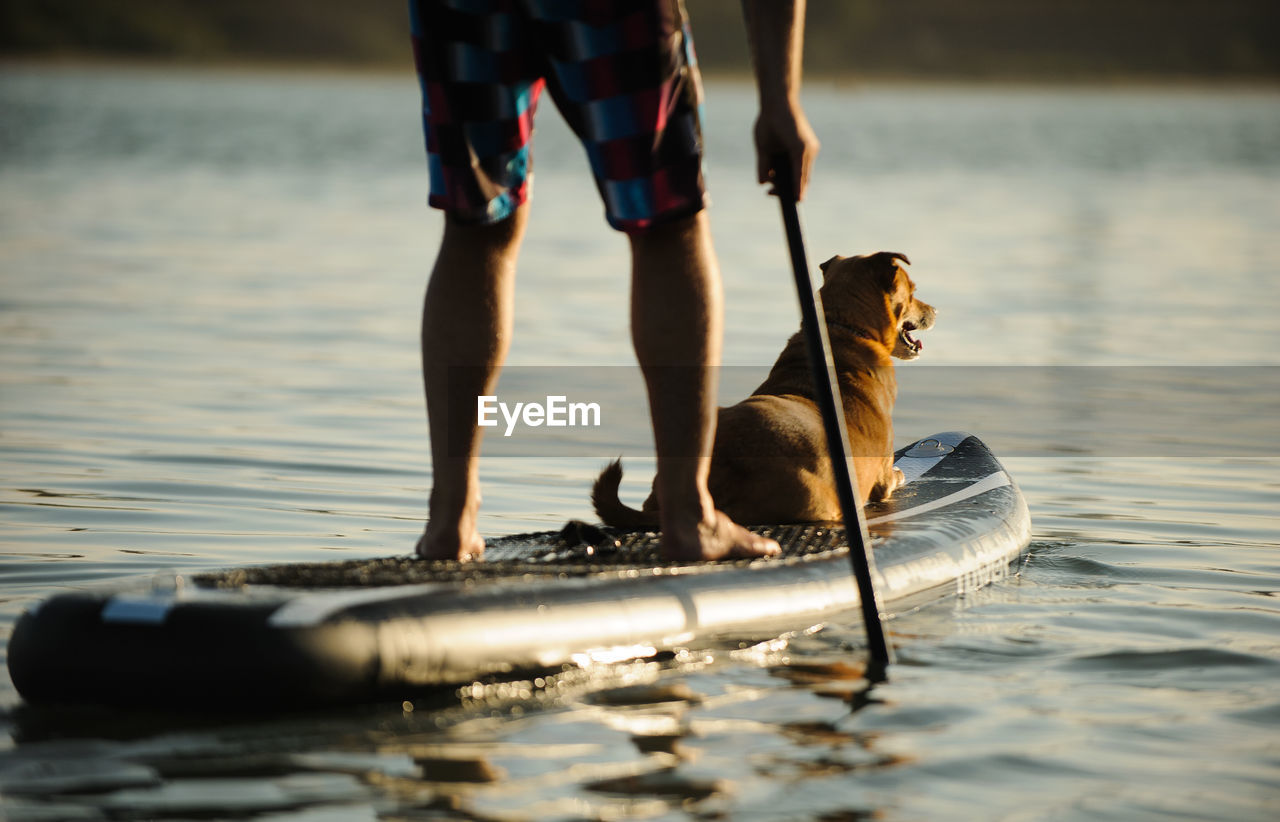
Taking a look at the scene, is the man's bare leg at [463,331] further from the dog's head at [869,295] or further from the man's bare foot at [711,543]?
the dog's head at [869,295]

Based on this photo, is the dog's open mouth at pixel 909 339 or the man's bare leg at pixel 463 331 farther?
the dog's open mouth at pixel 909 339

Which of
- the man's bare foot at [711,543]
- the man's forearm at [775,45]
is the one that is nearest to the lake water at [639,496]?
the man's bare foot at [711,543]

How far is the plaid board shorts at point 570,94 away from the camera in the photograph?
357 centimetres

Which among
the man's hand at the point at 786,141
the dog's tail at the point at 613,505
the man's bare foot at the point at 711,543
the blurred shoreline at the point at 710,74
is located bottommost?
the man's bare foot at the point at 711,543

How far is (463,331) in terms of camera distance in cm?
383

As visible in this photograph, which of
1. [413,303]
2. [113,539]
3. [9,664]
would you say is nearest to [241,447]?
[113,539]

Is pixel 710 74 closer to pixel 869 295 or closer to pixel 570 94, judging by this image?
pixel 869 295

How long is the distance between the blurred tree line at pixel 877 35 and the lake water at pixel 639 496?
89.9 meters

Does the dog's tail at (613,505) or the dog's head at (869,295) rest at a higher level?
the dog's head at (869,295)

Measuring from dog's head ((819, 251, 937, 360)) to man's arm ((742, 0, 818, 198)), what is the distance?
176 centimetres

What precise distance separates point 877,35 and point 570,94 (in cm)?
11854

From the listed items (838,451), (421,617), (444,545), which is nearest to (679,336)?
(838,451)

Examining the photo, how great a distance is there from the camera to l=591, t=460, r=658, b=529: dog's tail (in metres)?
4.53

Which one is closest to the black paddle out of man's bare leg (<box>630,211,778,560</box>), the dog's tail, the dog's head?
man's bare leg (<box>630,211,778,560</box>)
